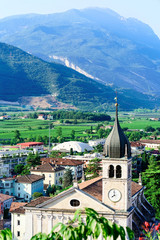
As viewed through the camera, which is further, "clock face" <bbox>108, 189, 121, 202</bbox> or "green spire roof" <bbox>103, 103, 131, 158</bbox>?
"clock face" <bbox>108, 189, 121, 202</bbox>

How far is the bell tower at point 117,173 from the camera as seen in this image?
25.5 meters

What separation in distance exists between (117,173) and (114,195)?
1209 mm

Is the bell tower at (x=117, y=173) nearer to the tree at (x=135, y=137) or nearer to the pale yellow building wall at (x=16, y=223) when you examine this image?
the pale yellow building wall at (x=16, y=223)

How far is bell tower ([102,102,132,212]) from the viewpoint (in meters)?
25.5

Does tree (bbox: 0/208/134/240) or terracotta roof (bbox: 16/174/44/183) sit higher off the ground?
tree (bbox: 0/208/134/240)

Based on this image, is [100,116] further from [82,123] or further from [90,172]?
[90,172]

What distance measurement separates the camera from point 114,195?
25828 millimetres

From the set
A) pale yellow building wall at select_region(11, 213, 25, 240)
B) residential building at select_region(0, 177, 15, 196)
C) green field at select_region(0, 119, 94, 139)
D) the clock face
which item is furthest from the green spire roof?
green field at select_region(0, 119, 94, 139)

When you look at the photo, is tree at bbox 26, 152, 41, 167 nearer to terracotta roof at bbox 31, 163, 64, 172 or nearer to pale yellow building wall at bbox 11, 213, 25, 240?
terracotta roof at bbox 31, 163, 64, 172

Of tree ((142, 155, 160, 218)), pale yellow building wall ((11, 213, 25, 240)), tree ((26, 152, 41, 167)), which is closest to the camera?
pale yellow building wall ((11, 213, 25, 240))

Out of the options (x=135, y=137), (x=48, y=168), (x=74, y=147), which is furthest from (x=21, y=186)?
(x=135, y=137)

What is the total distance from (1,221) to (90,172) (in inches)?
810

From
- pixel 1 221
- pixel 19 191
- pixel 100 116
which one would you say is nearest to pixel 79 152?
pixel 19 191

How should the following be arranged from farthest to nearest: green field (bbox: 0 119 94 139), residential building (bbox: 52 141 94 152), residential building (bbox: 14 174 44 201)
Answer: green field (bbox: 0 119 94 139)
residential building (bbox: 52 141 94 152)
residential building (bbox: 14 174 44 201)
